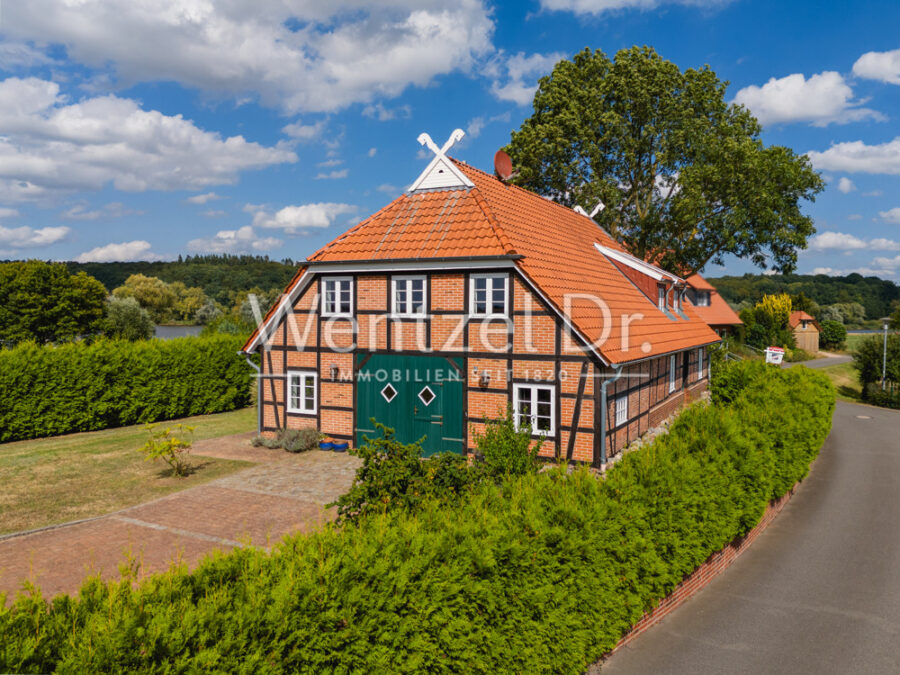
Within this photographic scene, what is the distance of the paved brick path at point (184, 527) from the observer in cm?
890

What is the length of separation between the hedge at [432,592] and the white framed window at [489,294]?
687 cm

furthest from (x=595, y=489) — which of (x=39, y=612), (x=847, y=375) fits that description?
(x=847, y=375)

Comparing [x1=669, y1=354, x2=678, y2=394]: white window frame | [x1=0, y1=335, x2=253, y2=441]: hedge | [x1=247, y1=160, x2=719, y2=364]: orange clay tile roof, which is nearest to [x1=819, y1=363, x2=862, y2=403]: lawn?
[x1=669, y1=354, x2=678, y2=394]: white window frame

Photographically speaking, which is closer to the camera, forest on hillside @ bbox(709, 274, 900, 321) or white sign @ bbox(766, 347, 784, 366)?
white sign @ bbox(766, 347, 784, 366)

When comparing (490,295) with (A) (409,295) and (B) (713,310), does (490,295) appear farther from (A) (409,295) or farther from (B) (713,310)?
(B) (713,310)

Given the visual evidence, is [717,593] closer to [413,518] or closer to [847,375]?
[413,518]

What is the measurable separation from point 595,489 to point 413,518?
2388mm

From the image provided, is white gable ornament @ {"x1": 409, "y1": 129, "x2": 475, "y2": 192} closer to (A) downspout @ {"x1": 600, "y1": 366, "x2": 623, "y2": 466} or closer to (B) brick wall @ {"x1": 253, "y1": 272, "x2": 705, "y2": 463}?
(B) brick wall @ {"x1": 253, "y1": 272, "x2": 705, "y2": 463}

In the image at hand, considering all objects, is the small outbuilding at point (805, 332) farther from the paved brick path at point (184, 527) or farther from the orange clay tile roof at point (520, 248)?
the paved brick path at point (184, 527)

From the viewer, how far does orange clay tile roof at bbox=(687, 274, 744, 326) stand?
43838 millimetres

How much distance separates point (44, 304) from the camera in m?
50.1

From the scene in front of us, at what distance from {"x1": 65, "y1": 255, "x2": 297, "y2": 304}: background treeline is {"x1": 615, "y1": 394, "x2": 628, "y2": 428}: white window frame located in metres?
89.1

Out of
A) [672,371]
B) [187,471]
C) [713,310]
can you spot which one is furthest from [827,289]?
[187,471]

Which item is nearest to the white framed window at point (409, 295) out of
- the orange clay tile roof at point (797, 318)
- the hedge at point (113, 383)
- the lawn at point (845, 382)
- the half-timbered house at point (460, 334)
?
the half-timbered house at point (460, 334)
